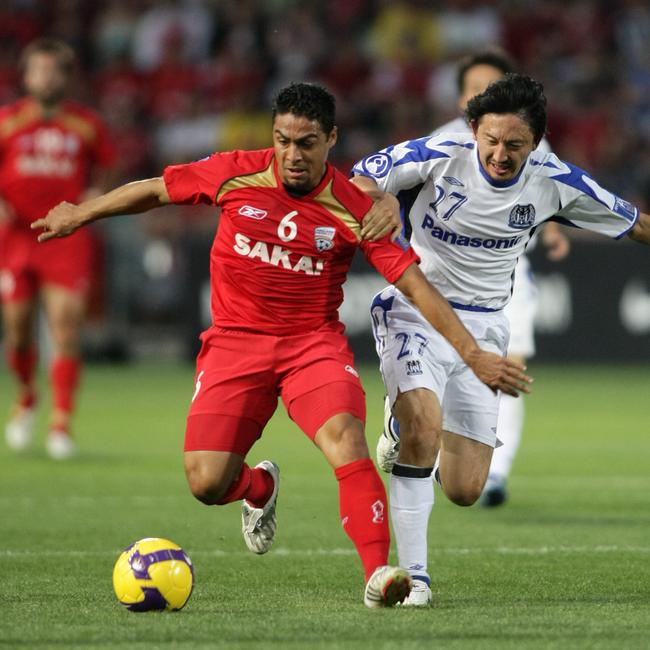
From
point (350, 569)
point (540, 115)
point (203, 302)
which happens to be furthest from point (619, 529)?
point (203, 302)

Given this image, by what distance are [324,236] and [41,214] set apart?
5.53 m

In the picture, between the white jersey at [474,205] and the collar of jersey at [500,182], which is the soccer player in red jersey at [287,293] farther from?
the collar of jersey at [500,182]

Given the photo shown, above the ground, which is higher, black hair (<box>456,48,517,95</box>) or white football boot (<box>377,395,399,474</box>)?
black hair (<box>456,48,517,95</box>)

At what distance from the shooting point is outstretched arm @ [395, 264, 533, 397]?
5.25m

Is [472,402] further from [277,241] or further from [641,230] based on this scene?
[277,241]

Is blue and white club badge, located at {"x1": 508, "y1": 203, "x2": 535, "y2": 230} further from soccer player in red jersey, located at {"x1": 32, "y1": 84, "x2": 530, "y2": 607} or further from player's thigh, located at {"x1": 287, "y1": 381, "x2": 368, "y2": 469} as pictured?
player's thigh, located at {"x1": 287, "y1": 381, "x2": 368, "y2": 469}

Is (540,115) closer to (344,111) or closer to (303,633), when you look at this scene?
(303,633)

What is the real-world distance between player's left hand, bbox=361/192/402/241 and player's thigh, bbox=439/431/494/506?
1.17 m

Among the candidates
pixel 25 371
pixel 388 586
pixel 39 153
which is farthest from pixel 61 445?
pixel 388 586

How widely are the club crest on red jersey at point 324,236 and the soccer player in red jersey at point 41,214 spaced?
506cm

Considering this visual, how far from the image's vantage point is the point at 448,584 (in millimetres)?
5906

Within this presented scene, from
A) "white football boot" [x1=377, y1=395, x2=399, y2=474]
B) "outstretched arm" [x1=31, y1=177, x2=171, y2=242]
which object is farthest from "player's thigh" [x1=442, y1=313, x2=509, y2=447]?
"outstretched arm" [x1=31, y1=177, x2=171, y2=242]

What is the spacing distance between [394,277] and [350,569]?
57.5 inches

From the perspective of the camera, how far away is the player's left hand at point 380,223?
18.3ft
